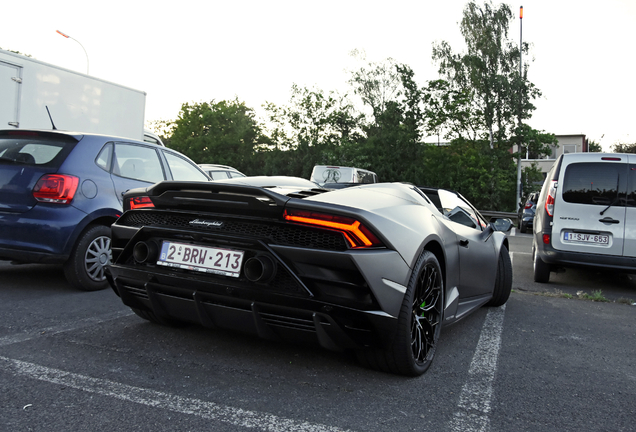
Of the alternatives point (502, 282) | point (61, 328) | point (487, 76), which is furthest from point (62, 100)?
point (487, 76)

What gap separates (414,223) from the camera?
119 inches

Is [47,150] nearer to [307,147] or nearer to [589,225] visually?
[589,225]

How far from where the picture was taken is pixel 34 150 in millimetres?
4695

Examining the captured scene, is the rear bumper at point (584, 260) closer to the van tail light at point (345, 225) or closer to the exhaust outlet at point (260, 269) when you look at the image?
the van tail light at point (345, 225)

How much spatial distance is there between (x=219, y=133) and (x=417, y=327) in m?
61.0

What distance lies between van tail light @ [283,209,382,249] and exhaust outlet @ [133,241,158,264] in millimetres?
877

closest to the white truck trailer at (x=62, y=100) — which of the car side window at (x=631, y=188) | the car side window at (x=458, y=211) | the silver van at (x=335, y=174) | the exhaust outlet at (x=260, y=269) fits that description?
the car side window at (x=458, y=211)

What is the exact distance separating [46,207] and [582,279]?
721 centimetres

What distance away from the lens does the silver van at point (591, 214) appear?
258 inches

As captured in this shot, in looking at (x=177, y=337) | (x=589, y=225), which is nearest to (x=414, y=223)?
(x=177, y=337)

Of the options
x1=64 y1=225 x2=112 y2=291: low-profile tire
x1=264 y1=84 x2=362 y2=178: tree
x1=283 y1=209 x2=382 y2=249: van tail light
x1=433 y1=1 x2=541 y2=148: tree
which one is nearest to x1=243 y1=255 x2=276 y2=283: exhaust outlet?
x1=283 y1=209 x2=382 y2=249: van tail light

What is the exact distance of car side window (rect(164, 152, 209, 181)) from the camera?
235 inches

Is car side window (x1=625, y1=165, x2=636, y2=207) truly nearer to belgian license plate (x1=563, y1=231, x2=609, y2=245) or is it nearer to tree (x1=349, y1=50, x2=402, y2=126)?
belgian license plate (x1=563, y1=231, x2=609, y2=245)

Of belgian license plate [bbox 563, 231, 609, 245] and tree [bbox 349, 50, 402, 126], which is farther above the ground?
tree [bbox 349, 50, 402, 126]
